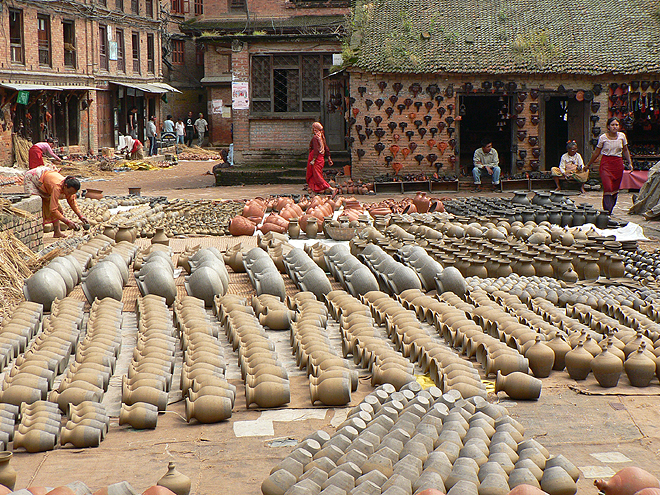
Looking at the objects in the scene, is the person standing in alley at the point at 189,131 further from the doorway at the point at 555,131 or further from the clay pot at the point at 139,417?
the clay pot at the point at 139,417

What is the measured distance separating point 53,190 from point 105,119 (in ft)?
68.9

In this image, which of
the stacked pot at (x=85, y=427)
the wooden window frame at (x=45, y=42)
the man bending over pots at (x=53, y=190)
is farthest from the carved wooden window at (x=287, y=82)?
the stacked pot at (x=85, y=427)

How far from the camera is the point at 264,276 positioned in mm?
6887

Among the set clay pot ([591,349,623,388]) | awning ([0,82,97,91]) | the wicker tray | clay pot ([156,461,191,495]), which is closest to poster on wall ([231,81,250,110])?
awning ([0,82,97,91])

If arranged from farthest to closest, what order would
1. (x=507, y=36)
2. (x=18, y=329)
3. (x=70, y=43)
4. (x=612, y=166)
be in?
(x=70, y=43) → (x=507, y=36) → (x=612, y=166) → (x=18, y=329)

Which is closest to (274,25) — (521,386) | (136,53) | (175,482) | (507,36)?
(136,53)

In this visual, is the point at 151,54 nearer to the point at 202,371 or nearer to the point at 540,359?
the point at 202,371

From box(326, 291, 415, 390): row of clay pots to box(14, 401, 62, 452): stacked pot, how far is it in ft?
6.16

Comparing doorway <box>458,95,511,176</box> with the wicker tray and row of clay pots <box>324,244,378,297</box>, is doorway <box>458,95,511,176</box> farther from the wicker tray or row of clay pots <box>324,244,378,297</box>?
row of clay pots <box>324,244,378,297</box>

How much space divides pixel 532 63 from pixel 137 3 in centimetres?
2059

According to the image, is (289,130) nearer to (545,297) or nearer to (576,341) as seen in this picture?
(545,297)

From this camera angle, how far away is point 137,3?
32188mm

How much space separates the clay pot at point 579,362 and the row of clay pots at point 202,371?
219cm

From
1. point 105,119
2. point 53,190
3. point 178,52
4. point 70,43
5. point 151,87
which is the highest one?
point 178,52
